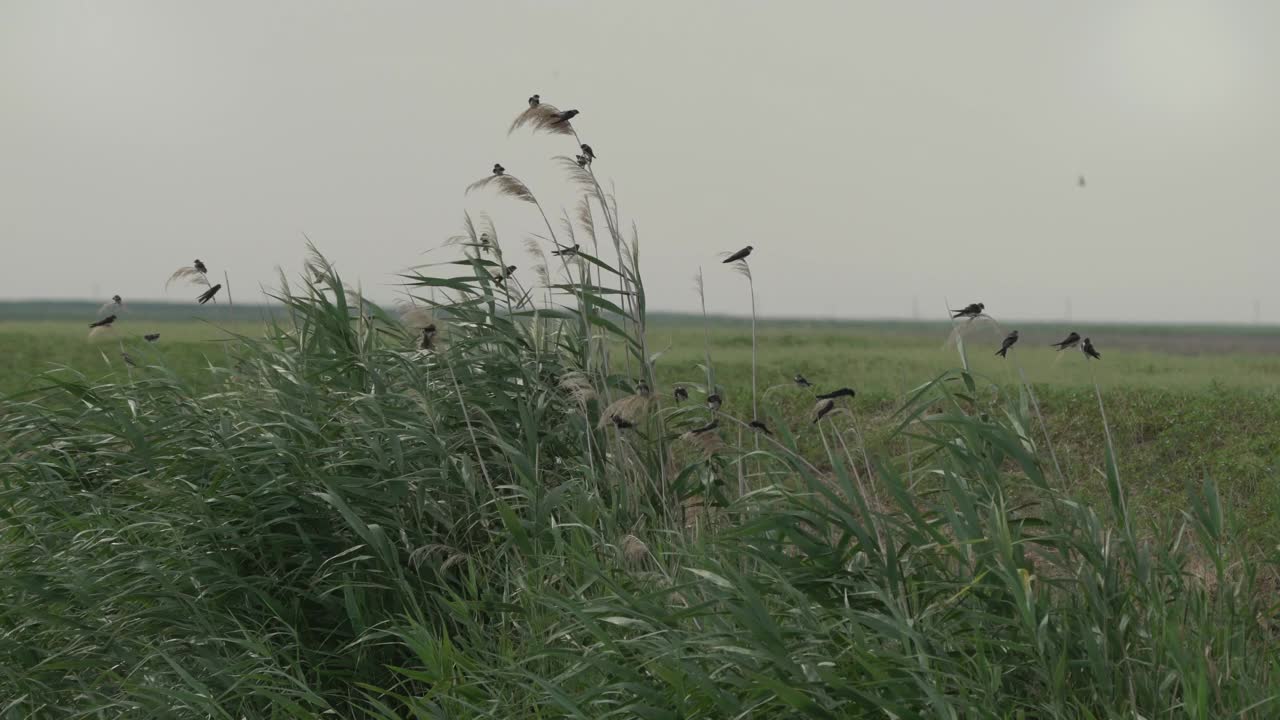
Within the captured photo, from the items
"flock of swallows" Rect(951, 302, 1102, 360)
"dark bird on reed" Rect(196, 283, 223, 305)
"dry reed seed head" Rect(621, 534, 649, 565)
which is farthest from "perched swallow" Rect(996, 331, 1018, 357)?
"dark bird on reed" Rect(196, 283, 223, 305)

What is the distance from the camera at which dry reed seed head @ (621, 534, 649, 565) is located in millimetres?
3576

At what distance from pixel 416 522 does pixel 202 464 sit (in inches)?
42.6

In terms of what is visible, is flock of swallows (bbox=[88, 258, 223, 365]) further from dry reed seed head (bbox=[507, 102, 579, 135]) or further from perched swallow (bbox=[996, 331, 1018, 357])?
perched swallow (bbox=[996, 331, 1018, 357])

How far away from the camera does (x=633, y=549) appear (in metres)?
3.57

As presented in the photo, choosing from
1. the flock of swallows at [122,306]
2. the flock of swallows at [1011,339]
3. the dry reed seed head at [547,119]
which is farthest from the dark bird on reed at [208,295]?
the flock of swallows at [1011,339]

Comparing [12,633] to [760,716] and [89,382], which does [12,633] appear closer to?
[89,382]

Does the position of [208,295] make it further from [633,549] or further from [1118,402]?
[1118,402]

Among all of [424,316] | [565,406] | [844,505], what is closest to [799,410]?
[565,406]

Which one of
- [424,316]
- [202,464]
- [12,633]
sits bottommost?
[12,633]

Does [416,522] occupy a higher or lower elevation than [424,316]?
lower

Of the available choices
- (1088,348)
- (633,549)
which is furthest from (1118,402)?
(633,549)

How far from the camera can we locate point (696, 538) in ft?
13.6

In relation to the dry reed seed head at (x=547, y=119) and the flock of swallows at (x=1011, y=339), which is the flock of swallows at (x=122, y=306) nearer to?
the dry reed seed head at (x=547, y=119)

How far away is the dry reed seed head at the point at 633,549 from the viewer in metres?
3.58
